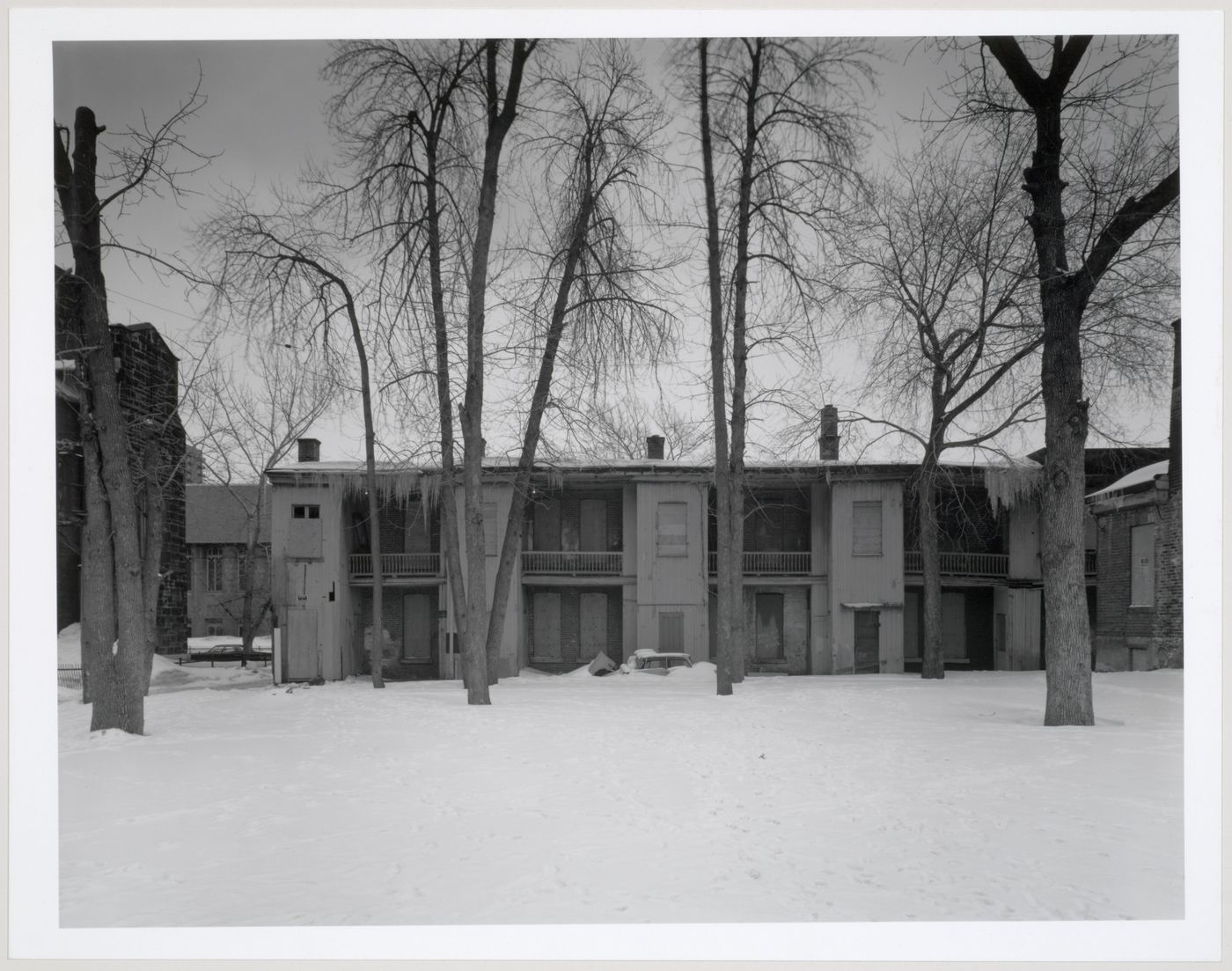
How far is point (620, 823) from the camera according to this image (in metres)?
4.51

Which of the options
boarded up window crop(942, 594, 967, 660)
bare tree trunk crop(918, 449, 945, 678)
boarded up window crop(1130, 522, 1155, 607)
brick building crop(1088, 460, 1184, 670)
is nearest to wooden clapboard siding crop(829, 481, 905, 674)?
boarded up window crop(942, 594, 967, 660)

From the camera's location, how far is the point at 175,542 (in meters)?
18.8

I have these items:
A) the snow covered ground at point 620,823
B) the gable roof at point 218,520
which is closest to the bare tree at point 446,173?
the snow covered ground at point 620,823

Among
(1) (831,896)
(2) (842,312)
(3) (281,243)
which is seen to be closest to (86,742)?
(3) (281,243)

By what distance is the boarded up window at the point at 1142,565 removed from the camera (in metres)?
10.5

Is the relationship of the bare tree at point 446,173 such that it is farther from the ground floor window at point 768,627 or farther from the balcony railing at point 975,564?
the balcony railing at point 975,564

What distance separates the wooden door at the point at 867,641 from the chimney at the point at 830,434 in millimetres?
3024

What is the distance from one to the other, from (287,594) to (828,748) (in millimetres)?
12034

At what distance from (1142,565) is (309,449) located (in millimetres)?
14336

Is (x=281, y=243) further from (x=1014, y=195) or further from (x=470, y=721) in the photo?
(x=1014, y=195)

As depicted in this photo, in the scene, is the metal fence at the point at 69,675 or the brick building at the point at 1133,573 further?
the brick building at the point at 1133,573

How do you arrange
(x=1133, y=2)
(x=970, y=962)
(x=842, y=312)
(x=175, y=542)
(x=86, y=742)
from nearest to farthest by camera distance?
1. (x=970, y=962)
2. (x=1133, y=2)
3. (x=86, y=742)
4. (x=842, y=312)
5. (x=175, y=542)

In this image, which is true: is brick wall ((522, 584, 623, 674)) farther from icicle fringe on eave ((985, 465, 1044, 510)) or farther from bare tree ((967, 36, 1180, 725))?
bare tree ((967, 36, 1180, 725))

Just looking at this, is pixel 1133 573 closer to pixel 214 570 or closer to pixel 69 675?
pixel 69 675
